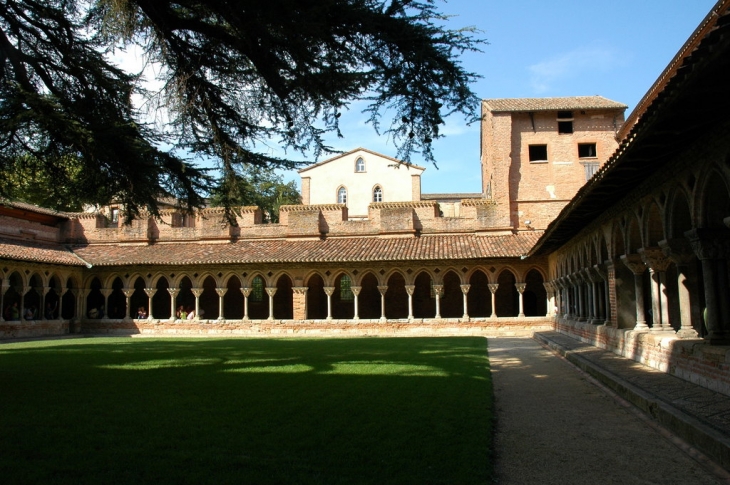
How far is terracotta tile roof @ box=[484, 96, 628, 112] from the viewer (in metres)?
30.9

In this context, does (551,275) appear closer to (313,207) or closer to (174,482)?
(313,207)

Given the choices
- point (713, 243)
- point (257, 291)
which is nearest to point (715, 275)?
point (713, 243)

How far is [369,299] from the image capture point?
96.9 ft

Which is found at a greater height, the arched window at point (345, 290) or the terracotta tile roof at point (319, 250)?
the terracotta tile roof at point (319, 250)

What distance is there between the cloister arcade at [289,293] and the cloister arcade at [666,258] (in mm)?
9249

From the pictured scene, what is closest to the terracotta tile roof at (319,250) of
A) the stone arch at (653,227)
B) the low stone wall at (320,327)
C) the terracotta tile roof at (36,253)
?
the terracotta tile roof at (36,253)

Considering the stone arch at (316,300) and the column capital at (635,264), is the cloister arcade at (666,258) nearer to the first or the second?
the column capital at (635,264)

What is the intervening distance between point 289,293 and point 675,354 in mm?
22941

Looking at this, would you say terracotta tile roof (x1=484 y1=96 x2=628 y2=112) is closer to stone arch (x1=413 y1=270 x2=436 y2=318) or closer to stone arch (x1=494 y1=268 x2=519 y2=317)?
stone arch (x1=494 y1=268 x2=519 y2=317)

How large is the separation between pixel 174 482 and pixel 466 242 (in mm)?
23745

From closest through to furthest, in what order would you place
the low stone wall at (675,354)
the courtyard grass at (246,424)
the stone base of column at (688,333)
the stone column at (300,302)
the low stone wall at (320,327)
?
the courtyard grass at (246,424)
the low stone wall at (675,354)
the stone base of column at (688,333)
the low stone wall at (320,327)
the stone column at (300,302)

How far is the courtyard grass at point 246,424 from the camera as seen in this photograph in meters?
4.39

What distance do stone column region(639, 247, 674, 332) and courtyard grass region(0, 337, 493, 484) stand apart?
3.01m

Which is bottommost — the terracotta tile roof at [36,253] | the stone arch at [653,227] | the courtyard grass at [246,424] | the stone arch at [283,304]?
the courtyard grass at [246,424]
